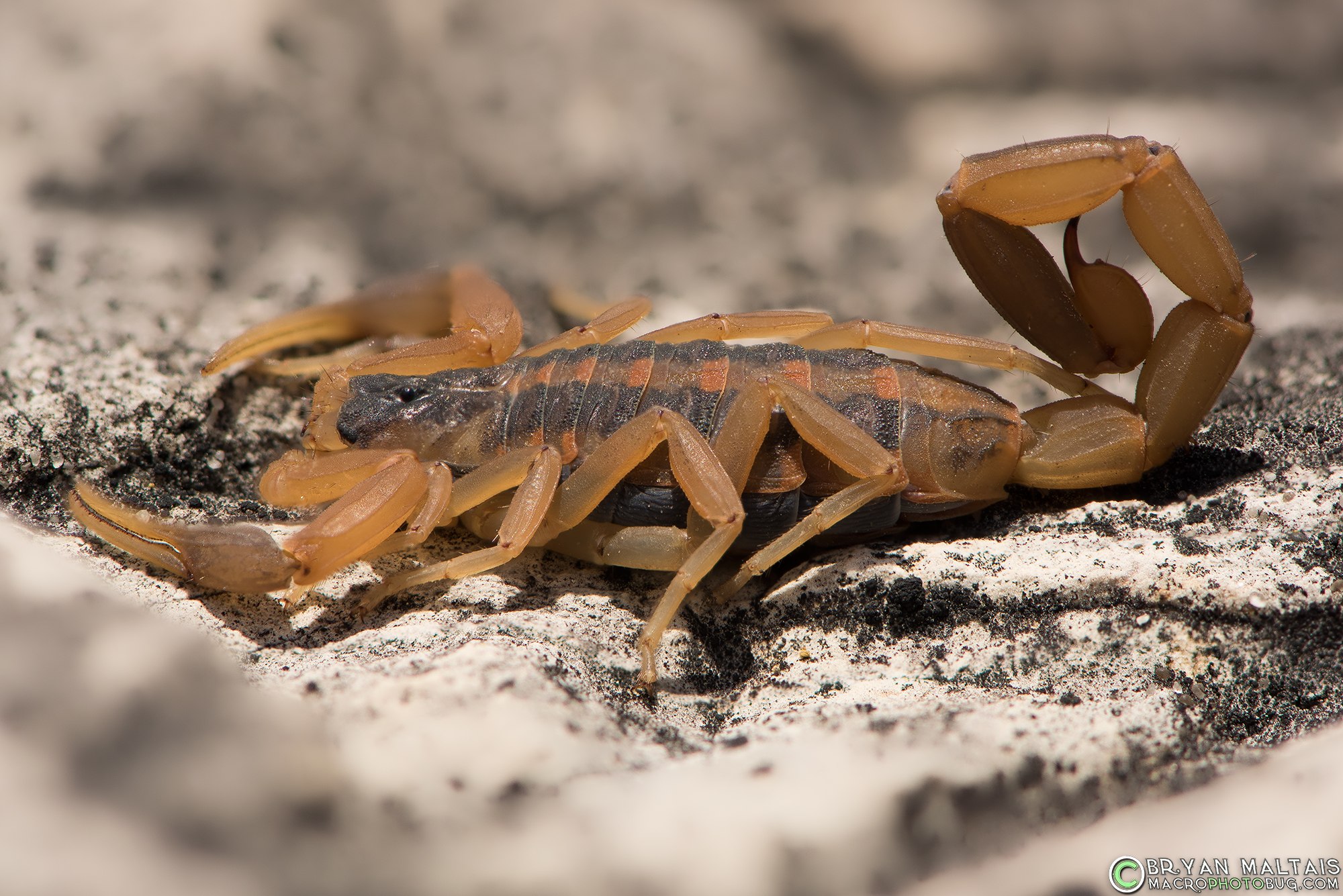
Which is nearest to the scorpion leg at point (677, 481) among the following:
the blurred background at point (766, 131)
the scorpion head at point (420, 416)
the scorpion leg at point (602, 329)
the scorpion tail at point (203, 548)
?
the scorpion head at point (420, 416)

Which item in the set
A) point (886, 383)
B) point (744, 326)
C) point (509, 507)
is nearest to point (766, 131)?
point (744, 326)

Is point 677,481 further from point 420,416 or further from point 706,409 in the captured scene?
point 420,416

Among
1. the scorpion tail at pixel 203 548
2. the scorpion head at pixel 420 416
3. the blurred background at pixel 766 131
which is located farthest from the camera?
the blurred background at pixel 766 131

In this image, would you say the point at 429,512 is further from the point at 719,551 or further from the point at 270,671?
the point at 719,551

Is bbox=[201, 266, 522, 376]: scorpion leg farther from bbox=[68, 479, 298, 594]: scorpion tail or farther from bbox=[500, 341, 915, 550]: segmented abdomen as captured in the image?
bbox=[68, 479, 298, 594]: scorpion tail

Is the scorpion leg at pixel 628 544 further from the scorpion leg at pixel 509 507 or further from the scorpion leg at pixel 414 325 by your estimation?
the scorpion leg at pixel 414 325

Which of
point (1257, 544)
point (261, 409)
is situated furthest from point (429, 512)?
point (1257, 544)
